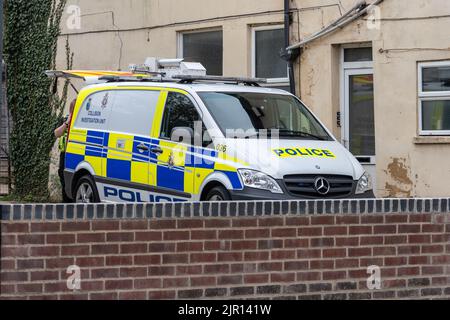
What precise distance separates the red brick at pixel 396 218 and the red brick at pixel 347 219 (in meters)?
0.25

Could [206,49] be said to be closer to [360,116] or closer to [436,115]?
[360,116]

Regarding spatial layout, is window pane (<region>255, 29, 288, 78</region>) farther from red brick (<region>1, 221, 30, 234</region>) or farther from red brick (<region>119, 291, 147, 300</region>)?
red brick (<region>1, 221, 30, 234</region>)

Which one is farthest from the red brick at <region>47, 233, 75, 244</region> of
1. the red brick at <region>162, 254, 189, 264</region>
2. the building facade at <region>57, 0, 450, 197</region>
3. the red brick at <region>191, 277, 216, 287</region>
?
the building facade at <region>57, 0, 450, 197</region>

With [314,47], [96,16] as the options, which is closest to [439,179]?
[314,47]

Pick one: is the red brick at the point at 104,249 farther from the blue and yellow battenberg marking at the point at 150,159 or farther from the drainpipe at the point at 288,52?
the drainpipe at the point at 288,52

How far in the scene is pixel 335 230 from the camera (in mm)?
7105

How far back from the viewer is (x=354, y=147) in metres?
15.1

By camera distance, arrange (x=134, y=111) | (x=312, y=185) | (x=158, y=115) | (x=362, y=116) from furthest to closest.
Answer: (x=362, y=116) → (x=134, y=111) → (x=158, y=115) → (x=312, y=185)

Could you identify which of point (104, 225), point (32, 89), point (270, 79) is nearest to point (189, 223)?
point (104, 225)

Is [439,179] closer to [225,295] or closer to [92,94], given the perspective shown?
[92,94]

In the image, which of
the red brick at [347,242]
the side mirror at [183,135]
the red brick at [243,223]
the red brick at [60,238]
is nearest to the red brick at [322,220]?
the red brick at [347,242]

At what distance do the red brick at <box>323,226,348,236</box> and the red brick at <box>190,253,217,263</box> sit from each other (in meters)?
0.90

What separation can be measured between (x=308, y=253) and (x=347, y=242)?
33cm

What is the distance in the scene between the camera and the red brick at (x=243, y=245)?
6.81 meters
